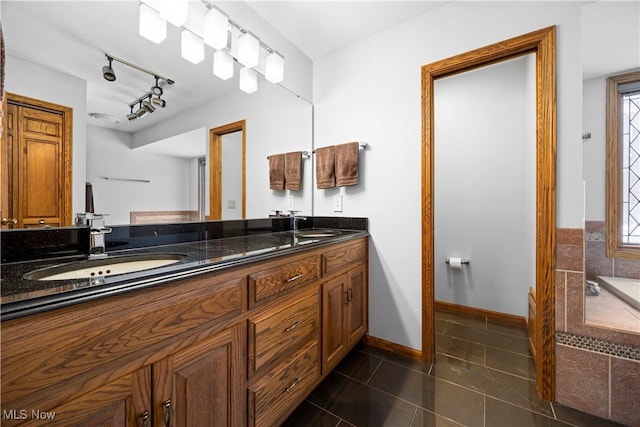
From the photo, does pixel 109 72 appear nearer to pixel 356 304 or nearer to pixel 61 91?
pixel 61 91

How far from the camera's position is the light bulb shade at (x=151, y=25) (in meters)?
1.23

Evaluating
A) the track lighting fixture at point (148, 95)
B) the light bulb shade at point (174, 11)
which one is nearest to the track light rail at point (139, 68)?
the track lighting fixture at point (148, 95)

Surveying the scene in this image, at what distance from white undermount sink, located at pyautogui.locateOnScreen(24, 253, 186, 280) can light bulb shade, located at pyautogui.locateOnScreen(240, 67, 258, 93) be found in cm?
125

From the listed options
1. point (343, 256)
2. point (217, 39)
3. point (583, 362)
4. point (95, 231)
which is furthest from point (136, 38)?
point (583, 362)

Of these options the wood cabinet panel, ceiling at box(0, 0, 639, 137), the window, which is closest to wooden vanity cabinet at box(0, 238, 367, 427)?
the wood cabinet panel

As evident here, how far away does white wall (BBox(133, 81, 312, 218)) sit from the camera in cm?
159

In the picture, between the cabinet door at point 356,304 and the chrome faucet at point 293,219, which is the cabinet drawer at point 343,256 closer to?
the cabinet door at point 356,304

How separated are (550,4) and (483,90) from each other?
41.7 inches

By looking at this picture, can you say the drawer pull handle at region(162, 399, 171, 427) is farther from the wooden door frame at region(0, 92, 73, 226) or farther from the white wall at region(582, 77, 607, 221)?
the white wall at region(582, 77, 607, 221)

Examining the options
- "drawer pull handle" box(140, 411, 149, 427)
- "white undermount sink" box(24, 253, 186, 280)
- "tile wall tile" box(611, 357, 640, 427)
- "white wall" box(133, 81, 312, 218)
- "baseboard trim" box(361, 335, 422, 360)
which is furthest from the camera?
"baseboard trim" box(361, 335, 422, 360)

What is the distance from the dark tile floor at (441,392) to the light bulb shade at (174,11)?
2.08m

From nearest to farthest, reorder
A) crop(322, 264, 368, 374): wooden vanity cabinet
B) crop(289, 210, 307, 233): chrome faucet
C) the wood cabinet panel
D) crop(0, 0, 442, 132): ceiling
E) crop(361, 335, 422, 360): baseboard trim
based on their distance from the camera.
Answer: the wood cabinet panel → crop(0, 0, 442, 132): ceiling → crop(322, 264, 368, 374): wooden vanity cabinet → crop(361, 335, 422, 360): baseboard trim → crop(289, 210, 307, 233): chrome faucet

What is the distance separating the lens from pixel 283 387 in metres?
1.15

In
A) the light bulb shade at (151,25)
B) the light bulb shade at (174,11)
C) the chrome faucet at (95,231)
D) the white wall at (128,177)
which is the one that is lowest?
the chrome faucet at (95,231)
